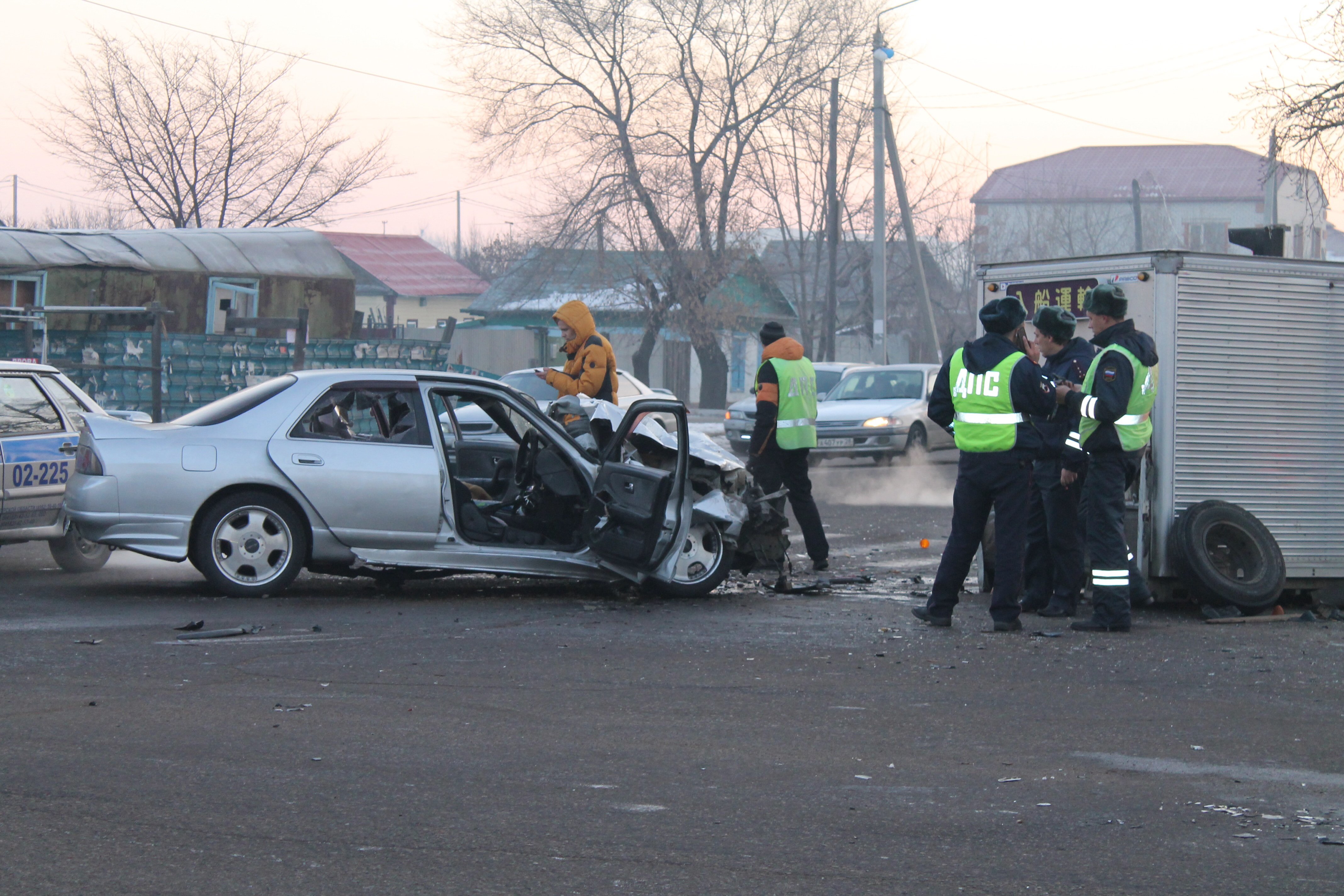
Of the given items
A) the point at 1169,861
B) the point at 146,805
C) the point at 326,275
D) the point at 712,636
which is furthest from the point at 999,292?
the point at 326,275

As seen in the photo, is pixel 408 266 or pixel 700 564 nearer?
pixel 700 564

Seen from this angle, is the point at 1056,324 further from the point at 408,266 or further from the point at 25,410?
the point at 408,266

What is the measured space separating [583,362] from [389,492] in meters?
2.44

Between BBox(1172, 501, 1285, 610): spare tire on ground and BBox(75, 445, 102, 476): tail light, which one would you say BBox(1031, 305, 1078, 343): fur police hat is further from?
BBox(75, 445, 102, 476): tail light

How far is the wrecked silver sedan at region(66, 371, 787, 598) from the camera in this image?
8023 mm

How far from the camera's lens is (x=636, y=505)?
8.31 metres

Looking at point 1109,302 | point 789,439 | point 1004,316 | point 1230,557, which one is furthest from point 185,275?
point 1230,557

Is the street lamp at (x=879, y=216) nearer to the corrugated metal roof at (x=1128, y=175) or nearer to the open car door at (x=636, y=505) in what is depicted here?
the open car door at (x=636, y=505)

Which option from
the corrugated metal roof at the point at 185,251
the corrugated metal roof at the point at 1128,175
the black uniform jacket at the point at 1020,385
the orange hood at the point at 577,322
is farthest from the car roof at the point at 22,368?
the corrugated metal roof at the point at 1128,175

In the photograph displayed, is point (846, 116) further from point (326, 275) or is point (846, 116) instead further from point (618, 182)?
point (326, 275)

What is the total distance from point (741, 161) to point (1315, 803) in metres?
33.2

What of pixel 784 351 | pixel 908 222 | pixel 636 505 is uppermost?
pixel 908 222

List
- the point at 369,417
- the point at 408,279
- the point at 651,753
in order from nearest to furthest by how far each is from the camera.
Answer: the point at 651,753, the point at 369,417, the point at 408,279

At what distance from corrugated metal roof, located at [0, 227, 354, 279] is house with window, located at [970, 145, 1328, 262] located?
136 ft
